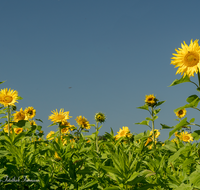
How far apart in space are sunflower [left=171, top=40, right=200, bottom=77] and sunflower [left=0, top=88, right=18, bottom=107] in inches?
133

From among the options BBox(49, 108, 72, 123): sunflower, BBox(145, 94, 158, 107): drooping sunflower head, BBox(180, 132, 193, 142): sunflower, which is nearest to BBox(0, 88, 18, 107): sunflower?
BBox(49, 108, 72, 123): sunflower

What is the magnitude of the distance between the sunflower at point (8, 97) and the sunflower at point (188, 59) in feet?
11.1

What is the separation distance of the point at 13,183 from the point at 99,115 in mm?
3417

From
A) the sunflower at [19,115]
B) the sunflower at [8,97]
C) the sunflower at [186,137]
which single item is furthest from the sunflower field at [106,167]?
the sunflower at [186,137]

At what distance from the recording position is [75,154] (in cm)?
314

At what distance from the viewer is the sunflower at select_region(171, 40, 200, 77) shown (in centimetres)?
308

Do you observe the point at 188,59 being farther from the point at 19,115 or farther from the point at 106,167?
the point at 19,115

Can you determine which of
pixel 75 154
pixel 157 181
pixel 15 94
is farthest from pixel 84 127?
pixel 157 181

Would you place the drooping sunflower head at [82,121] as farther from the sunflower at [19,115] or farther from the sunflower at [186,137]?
the sunflower at [186,137]

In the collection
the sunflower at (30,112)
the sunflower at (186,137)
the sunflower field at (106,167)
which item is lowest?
the sunflower field at (106,167)

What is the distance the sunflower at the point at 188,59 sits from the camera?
3076 mm

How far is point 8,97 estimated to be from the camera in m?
4.82

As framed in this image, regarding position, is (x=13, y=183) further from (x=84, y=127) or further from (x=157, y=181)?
(x=84, y=127)

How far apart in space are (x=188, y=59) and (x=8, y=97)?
12.3 feet
